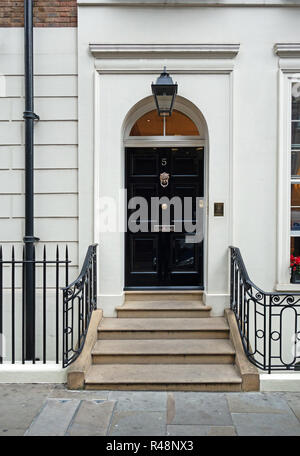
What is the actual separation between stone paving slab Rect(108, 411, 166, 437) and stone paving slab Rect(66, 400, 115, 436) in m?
0.08

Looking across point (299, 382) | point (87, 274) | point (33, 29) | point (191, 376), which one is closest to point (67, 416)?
point (191, 376)

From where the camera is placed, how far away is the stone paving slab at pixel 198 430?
3896mm

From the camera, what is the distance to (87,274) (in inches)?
222

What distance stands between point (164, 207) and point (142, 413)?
350cm

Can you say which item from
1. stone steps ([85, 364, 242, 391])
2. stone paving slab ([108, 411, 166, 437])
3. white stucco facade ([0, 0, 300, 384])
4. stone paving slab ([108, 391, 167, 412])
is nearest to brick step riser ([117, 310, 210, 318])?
white stucco facade ([0, 0, 300, 384])

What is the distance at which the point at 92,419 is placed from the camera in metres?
4.16

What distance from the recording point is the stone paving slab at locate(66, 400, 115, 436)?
154 inches

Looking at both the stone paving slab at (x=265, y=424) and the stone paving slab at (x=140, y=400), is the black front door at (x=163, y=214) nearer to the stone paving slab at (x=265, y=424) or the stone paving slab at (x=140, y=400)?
the stone paving slab at (x=140, y=400)

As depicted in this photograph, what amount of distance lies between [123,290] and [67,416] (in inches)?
108

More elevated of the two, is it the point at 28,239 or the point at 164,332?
the point at 28,239

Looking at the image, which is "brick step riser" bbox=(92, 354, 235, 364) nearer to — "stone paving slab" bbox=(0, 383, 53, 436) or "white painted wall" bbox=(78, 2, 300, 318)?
"stone paving slab" bbox=(0, 383, 53, 436)

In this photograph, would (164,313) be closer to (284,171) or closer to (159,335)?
(159,335)

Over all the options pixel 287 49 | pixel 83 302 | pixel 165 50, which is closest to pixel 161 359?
pixel 83 302

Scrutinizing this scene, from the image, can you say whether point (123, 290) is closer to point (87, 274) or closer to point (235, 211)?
point (87, 274)
